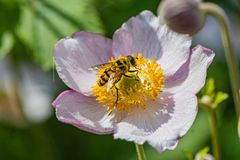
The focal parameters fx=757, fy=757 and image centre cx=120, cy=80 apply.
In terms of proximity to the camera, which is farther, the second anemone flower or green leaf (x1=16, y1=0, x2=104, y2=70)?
green leaf (x1=16, y1=0, x2=104, y2=70)

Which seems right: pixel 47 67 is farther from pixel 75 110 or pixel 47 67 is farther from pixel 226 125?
pixel 226 125

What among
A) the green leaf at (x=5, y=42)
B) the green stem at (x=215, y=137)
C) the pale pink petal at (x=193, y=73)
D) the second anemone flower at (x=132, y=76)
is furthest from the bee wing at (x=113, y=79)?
the green leaf at (x=5, y=42)

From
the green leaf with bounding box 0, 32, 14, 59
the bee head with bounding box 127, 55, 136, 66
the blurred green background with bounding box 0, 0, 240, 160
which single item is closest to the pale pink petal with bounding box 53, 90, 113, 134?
the bee head with bounding box 127, 55, 136, 66

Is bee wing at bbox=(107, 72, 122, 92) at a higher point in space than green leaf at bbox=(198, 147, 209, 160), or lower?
higher

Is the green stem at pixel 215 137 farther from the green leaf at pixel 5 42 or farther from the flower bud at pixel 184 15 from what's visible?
the green leaf at pixel 5 42

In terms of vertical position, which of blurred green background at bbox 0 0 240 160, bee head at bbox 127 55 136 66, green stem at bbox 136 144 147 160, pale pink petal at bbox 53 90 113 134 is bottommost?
blurred green background at bbox 0 0 240 160

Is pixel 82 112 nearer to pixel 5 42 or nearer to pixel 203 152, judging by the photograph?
pixel 203 152

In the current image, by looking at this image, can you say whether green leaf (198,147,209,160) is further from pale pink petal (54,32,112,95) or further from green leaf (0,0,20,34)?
green leaf (0,0,20,34)
